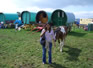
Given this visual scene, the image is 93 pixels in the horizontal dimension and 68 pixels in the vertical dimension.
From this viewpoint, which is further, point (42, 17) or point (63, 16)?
point (42, 17)

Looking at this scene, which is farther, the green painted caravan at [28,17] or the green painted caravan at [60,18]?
the green painted caravan at [28,17]

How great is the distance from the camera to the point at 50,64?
5.27m

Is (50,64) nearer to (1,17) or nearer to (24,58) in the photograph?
(24,58)

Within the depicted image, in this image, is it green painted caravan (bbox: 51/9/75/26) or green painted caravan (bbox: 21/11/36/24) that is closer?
green painted caravan (bbox: 51/9/75/26)

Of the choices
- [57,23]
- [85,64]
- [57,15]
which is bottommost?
[85,64]

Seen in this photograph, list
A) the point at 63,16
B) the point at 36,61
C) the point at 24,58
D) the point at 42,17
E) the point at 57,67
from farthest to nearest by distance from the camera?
the point at 42,17 → the point at 63,16 → the point at 24,58 → the point at 36,61 → the point at 57,67

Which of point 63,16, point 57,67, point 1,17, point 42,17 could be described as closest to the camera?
point 57,67

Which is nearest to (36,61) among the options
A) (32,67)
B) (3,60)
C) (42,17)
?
(32,67)

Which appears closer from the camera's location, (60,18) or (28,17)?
(60,18)

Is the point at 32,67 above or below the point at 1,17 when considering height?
below

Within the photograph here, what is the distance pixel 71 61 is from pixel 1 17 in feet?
68.2

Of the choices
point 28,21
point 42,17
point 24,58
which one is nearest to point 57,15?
point 42,17

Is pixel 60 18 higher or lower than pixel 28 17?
lower

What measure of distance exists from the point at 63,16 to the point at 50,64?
10.9m
